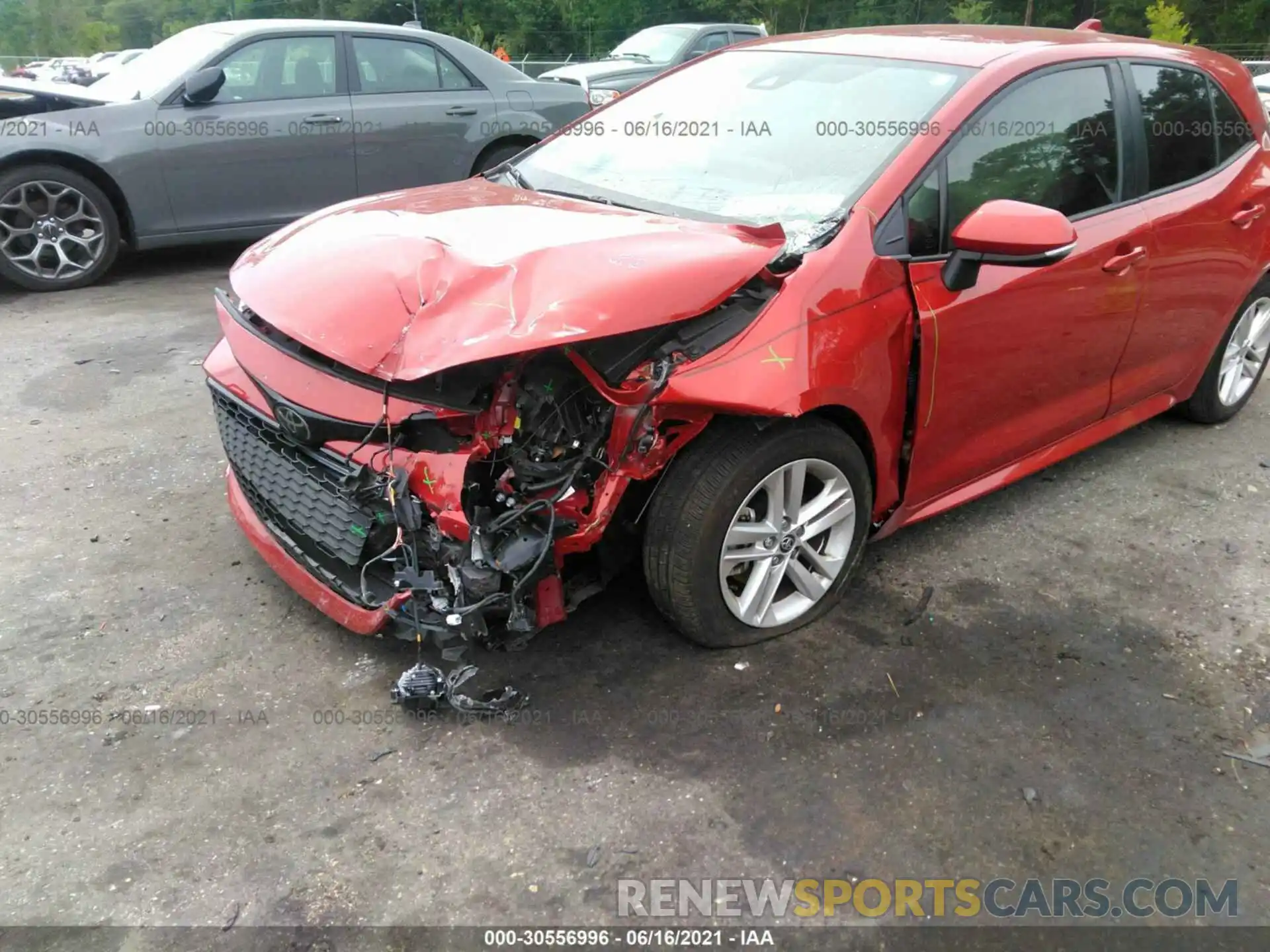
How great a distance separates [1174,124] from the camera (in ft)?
12.0

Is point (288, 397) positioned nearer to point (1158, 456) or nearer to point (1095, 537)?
point (1095, 537)

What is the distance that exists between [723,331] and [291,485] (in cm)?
127

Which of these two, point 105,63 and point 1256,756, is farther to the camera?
point 105,63

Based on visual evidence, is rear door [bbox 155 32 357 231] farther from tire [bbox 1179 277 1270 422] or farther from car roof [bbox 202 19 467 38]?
tire [bbox 1179 277 1270 422]

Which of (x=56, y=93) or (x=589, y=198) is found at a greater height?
(x=56, y=93)

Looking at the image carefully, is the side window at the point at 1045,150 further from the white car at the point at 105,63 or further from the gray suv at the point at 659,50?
the white car at the point at 105,63

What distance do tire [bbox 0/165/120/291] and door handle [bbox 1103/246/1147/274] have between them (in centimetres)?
582

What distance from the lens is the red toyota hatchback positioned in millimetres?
2416

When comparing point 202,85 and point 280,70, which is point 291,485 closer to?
point 202,85

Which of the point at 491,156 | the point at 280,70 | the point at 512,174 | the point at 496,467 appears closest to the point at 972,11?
the point at 491,156

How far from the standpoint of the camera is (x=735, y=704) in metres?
2.66

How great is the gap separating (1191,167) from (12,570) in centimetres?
447

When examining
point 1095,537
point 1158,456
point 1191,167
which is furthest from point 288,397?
point 1158,456

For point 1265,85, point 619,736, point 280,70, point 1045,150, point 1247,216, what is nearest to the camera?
point 619,736
